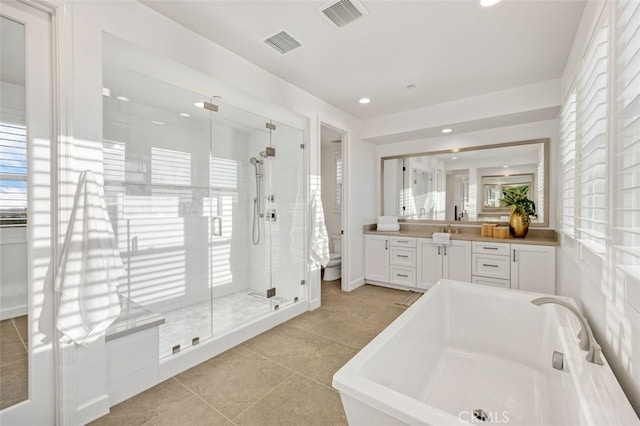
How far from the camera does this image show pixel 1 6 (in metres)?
1.49

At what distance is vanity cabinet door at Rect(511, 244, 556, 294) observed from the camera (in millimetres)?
3189

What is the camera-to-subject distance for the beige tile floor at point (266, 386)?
1.73 meters

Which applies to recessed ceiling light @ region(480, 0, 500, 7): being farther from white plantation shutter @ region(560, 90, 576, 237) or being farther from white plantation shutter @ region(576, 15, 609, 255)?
white plantation shutter @ region(560, 90, 576, 237)

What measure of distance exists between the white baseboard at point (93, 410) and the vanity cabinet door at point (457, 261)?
368cm

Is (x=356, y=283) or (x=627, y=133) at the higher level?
(x=627, y=133)

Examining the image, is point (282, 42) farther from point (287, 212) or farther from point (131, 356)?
point (131, 356)

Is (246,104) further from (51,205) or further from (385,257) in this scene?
(385,257)

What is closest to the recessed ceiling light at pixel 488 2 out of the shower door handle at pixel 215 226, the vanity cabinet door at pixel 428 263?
the vanity cabinet door at pixel 428 263

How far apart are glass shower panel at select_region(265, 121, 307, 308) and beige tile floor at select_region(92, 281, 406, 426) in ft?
1.84

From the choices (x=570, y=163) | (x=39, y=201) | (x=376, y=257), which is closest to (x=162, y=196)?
(x=39, y=201)

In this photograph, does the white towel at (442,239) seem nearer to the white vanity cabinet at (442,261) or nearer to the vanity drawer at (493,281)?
the white vanity cabinet at (442,261)

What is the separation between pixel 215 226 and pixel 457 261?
3.13 m

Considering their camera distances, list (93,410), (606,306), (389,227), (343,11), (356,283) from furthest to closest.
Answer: (389,227) < (356,283) < (343,11) < (93,410) < (606,306)

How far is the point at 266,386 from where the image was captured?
2.03 metres
